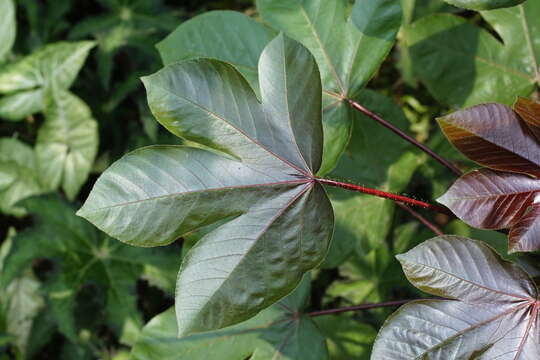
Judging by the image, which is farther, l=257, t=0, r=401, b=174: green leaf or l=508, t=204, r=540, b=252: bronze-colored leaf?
l=257, t=0, r=401, b=174: green leaf

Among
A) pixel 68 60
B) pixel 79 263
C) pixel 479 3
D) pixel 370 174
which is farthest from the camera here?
pixel 68 60

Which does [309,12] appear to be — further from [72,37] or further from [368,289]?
[72,37]

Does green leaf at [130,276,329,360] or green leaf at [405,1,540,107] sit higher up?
green leaf at [405,1,540,107]

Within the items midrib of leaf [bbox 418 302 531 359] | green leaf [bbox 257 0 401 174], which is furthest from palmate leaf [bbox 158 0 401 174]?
midrib of leaf [bbox 418 302 531 359]

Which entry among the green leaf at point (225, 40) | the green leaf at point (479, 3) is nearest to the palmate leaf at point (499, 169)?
the green leaf at point (479, 3)

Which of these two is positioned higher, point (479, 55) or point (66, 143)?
point (479, 55)

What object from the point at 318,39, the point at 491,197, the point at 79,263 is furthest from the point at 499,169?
the point at 79,263

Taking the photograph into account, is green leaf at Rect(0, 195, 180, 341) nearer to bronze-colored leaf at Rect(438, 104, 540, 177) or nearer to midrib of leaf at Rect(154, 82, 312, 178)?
midrib of leaf at Rect(154, 82, 312, 178)

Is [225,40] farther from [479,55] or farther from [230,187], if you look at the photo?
[479,55]
